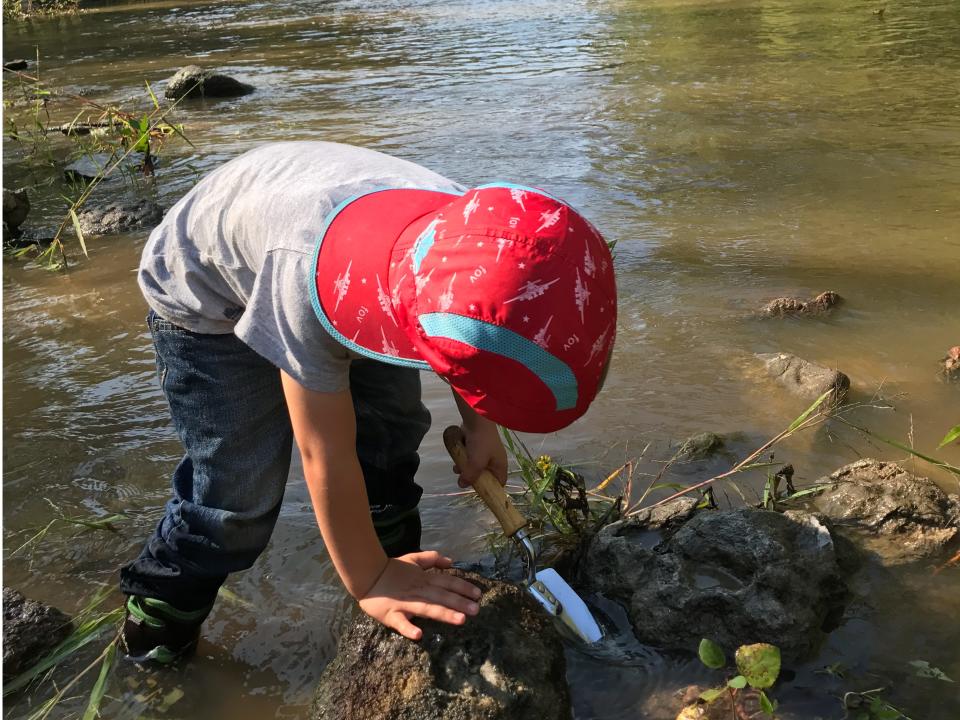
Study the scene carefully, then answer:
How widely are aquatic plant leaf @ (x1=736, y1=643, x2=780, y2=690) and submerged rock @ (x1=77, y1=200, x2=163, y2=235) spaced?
4.38 metres

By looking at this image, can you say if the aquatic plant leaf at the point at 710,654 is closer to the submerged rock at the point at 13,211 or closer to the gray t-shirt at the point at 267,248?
the gray t-shirt at the point at 267,248

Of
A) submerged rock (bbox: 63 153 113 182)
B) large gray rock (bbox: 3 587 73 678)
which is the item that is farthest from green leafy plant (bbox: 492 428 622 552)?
submerged rock (bbox: 63 153 113 182)

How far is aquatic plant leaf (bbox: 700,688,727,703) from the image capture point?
6.22 ft

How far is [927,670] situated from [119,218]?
473 centimetres

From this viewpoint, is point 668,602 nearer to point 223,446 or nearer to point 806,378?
point 223,446

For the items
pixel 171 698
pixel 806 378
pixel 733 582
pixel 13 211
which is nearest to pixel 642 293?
pixel 806 378

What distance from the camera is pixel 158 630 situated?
222cm

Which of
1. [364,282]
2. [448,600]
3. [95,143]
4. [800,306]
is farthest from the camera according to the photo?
[95,143]

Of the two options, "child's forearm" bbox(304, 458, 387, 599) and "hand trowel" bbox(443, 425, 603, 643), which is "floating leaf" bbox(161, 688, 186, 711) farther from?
"hand trowel" bbox(443, 425, 603, 643)

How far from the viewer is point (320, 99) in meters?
8.67

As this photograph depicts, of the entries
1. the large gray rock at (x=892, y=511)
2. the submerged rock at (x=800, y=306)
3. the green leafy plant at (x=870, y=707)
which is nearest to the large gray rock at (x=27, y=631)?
the green leafy plant at (x=870, y=707)

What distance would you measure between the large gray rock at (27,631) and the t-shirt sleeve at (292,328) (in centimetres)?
117

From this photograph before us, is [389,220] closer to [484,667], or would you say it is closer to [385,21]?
[484,667]

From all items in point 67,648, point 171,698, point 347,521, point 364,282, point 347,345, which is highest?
point 364,282
